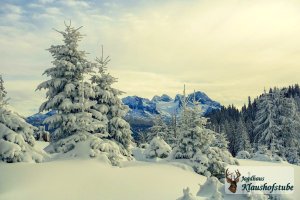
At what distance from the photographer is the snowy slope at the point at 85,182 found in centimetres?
1476

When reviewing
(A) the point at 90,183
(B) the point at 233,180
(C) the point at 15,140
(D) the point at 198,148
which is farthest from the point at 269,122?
(C) the point at 15,140

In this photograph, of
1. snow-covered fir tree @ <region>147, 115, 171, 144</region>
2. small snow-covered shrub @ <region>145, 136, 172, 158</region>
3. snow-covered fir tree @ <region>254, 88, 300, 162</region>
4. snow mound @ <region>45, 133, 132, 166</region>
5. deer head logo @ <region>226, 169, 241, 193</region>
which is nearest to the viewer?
deer head logo @ <region>226, 169, 241, 193</region>

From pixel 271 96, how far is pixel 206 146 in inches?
1609

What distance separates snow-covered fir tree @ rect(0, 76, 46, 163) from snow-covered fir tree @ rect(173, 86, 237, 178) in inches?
391

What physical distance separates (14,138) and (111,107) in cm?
1084

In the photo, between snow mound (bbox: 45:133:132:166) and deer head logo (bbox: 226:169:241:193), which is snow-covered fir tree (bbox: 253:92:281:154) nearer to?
snow mound (bbox: 45:133:132:166)

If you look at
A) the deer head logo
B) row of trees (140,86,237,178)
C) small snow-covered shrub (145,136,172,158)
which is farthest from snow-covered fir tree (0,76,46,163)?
small snow-covered shrub (145,136,172,158)

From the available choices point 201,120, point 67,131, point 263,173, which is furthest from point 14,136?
point 201,120

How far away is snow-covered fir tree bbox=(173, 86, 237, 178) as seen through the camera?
81.8ft

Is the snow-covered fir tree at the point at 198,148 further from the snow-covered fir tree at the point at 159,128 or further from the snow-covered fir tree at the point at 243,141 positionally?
the snow-covered fir tree at the point at 243,141

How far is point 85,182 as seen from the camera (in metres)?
16.2

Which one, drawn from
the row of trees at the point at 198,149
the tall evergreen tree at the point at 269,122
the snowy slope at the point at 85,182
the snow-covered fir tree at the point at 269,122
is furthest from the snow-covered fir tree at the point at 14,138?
the snow-covered fir tree at the point at 269,122

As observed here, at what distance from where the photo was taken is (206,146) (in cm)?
2586

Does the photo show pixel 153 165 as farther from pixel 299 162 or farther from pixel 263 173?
pixel 299 162
